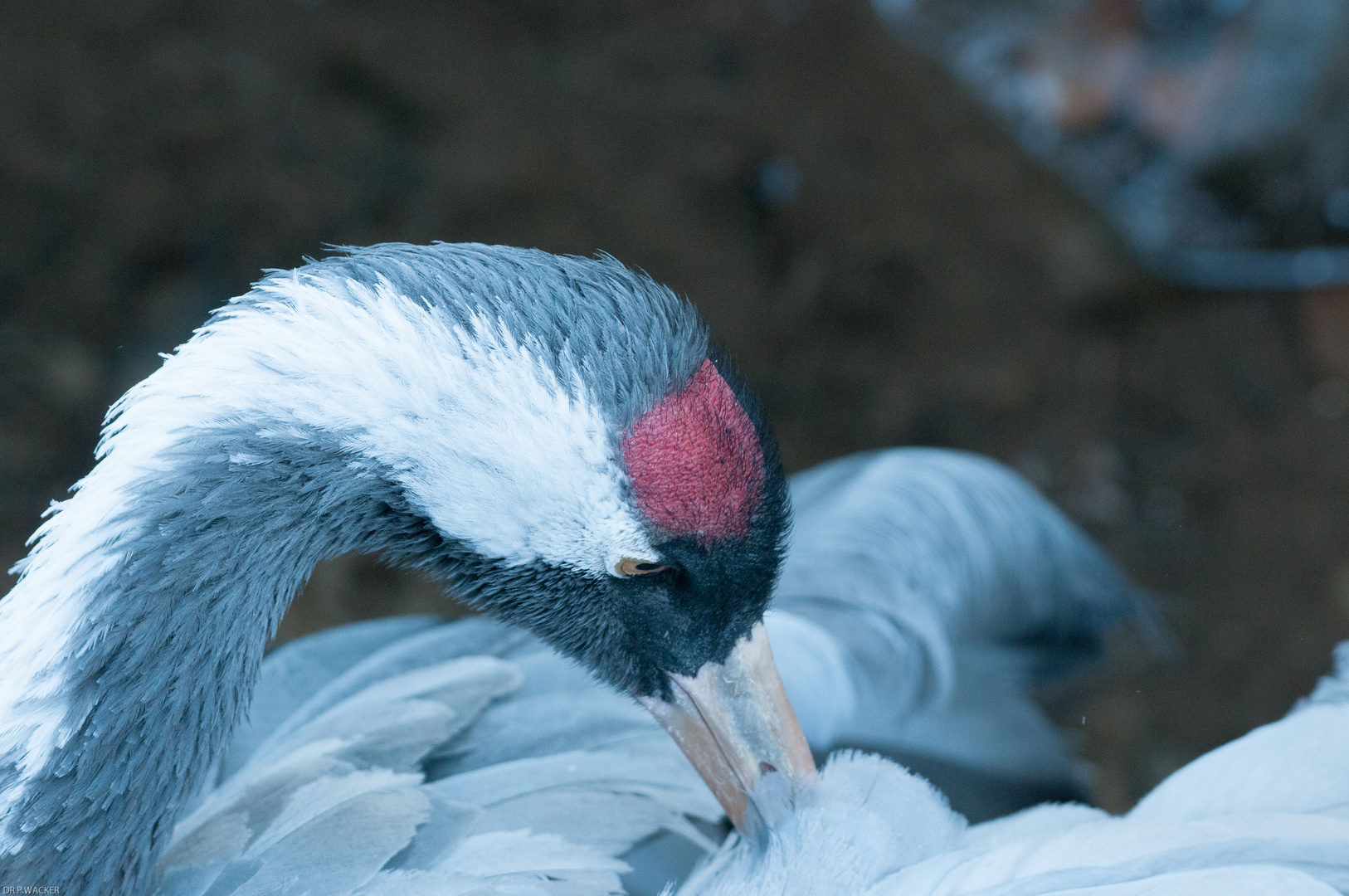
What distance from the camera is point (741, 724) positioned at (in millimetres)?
1467

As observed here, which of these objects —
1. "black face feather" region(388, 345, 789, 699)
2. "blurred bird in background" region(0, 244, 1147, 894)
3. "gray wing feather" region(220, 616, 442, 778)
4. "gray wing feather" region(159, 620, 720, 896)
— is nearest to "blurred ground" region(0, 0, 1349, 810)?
"gray wing feather" region(220, 616, 442, 778)

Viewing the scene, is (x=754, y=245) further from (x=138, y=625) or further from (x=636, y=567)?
(x=138, y=625)

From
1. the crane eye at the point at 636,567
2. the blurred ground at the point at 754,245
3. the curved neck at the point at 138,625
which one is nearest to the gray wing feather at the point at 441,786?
the curved neck at the point at 138,625

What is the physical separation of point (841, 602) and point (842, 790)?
0.71 metres

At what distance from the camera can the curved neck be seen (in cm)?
121

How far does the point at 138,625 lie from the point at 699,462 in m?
0.67

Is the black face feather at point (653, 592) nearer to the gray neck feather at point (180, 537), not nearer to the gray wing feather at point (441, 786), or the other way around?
the gray neck feather at point (180, 537)

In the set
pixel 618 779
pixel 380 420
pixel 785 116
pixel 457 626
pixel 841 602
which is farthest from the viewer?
pixel 785 116

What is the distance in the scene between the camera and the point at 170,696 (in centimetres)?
129

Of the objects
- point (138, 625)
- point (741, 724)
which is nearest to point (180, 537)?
point (138, 625)

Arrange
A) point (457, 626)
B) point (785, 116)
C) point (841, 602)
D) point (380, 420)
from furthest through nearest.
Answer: point (785, 116) < point (841, 602) < point (457, 626) < point (380, 420)

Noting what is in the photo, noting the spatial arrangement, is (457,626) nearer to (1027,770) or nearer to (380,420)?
(380,420)

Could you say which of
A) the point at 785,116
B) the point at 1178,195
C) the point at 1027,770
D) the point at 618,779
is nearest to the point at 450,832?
the point at 618,779

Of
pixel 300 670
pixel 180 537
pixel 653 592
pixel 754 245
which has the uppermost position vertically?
pixel 180 537
